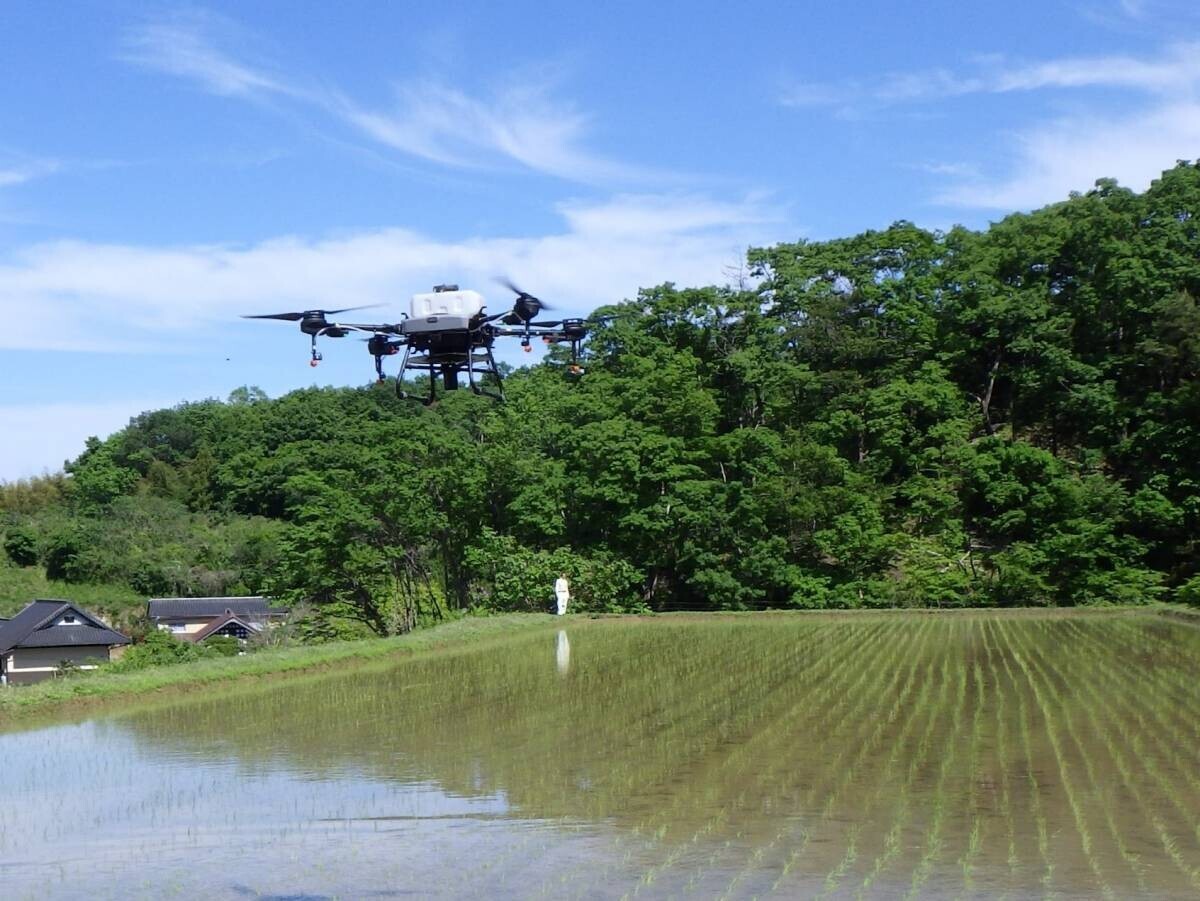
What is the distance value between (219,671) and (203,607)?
1760 inches

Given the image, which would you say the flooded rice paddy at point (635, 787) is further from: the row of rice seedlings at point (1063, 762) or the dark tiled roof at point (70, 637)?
the dark tiled roof at point (70, 637)

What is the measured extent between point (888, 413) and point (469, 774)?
32349 mm

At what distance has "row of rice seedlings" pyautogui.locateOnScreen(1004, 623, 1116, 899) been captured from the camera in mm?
9254

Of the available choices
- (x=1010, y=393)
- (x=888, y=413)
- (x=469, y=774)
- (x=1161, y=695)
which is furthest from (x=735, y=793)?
(x=1010, y=393)

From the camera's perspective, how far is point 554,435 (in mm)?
44688

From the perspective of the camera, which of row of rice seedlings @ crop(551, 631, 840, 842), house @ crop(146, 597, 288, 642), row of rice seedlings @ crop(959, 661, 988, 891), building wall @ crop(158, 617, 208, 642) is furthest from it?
building wall @ crop(158, 617, 208, 642)

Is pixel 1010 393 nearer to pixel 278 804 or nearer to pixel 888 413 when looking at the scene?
pixel 888 413

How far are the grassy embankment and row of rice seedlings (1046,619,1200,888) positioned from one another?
42.1 feet

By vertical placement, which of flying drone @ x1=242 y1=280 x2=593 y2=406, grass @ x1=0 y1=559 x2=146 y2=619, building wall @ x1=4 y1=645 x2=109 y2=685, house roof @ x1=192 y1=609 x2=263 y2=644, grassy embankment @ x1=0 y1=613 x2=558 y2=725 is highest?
flying drone @ x1=242 y1=280 x2=593 y2=406

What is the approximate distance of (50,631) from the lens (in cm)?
5059

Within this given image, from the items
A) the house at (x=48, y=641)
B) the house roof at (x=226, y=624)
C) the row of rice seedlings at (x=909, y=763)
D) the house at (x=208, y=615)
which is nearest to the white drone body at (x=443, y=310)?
the row of rice seedlings at (x=909, y=763)

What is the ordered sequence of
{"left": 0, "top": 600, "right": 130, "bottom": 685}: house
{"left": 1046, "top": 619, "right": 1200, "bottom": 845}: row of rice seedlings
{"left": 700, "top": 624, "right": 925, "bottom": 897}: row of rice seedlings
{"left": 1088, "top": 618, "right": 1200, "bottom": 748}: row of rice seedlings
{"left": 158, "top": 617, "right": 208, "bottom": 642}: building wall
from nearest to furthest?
{"left": 700, "top": 624, "right": 925, "bottom": 897}: row of rice seedlings < {"left": 1046, "top": 619, "right": 1200, "bottom": 845}: row of rice seedlings < {"left": 1088, "top": 618, "right": 1200, "bottom": 748}: row of rice seedlings < {"left": 0, "top": 600, "right": 130, "bottom": 685}: house < {"left": 158, "top": 617, "right": 208, "bottom": 642}: building wall

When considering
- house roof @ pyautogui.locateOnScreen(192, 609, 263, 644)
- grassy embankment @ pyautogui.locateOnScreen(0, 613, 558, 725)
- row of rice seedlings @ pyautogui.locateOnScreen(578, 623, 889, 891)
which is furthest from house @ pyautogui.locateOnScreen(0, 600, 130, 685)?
row of rice seedlings @ pyautogui.locateOnScreen(578, 623, 889, 891)

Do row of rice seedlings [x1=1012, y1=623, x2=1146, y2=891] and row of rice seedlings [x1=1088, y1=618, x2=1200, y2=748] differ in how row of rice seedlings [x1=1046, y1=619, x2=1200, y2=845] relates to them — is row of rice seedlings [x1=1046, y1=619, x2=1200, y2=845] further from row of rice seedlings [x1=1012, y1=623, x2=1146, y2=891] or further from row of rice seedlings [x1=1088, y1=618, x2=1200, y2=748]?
row of rice seedlings [x1=1012, y1=623, x2=1146, y2=891]
